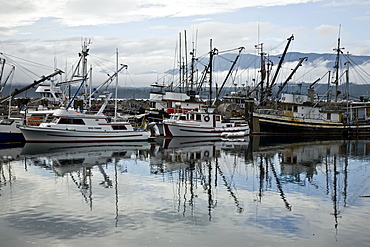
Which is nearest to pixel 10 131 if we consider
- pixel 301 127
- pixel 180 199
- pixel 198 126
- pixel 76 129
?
pixel 76 129

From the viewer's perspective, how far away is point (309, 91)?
47031mm

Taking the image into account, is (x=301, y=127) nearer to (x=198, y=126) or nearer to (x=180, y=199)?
(x=198, y=126)

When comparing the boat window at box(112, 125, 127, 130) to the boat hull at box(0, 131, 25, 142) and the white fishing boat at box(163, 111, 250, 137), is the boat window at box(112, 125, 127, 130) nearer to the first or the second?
the white fishing boat at box(163, 111, 250, 137)

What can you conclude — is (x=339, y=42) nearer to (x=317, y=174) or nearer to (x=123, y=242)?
(x=317, y=174)

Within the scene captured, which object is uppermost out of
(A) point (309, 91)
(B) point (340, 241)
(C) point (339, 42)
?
(C) point (339, 42)

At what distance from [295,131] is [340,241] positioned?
3519cm

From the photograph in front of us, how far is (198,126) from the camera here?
39688 mm

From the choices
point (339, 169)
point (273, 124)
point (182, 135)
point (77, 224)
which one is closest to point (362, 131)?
point (273, 124)

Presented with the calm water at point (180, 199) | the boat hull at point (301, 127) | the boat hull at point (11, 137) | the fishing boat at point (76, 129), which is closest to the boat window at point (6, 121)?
the boat hull at point (11, 137)

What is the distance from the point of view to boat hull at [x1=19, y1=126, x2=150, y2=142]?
31297 mm

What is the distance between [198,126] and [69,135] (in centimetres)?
1279

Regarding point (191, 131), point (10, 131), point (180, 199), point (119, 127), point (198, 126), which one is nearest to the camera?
point (180, 199)

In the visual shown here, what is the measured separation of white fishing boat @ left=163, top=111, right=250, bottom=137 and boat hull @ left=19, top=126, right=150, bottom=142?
553cm

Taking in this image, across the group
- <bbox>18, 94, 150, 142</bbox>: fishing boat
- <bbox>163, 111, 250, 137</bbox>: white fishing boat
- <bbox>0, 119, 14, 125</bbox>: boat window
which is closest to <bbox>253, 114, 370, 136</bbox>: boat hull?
<bbox>163, 111, 250, 137</bbox>: white fishing boat
